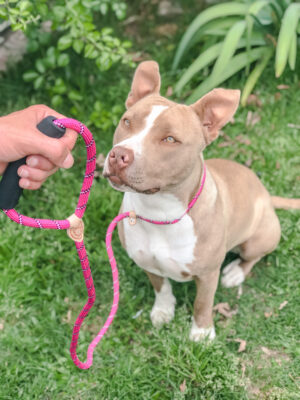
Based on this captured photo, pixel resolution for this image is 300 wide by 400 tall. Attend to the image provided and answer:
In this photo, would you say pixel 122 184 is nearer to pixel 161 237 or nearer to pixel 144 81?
pixel 161 237

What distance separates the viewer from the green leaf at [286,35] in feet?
12.4

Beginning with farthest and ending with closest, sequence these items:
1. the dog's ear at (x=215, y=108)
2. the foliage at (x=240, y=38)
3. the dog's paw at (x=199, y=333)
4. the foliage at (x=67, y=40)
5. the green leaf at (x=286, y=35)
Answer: the foliage at (x=240, y=38)
the green leaf at (x=286, y=35)
the foliage at (x=67, y=40)
the dog's paw at (x=199, y=333)
the dog's ear at (x=215, y=108)

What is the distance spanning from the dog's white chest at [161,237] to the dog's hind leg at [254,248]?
2.40 ft

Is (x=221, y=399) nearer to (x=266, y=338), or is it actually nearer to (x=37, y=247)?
(x=266, y=338)

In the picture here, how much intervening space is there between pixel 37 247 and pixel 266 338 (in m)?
1.87

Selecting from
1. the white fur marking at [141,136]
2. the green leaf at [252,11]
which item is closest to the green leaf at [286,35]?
the green leaf at [252,11]

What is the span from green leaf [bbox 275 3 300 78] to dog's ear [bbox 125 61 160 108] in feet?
5.77

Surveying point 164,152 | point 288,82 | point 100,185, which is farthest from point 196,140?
point 288,82

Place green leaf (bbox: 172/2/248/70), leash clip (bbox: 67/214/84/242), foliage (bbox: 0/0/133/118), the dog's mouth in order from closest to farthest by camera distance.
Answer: leash clip (bbox: 67/214/84/242) → the dog's mouth → foliage (bbox: 0/0/133/118) → green leaf (bbox: 172/2/248/70)

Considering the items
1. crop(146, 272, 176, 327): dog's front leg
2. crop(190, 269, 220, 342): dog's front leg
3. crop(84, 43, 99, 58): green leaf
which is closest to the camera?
crop(190, 269, 220, 342): dog's front leg

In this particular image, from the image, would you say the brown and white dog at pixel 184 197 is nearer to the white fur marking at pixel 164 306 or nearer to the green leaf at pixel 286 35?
the white fur marking at pixel 164 306

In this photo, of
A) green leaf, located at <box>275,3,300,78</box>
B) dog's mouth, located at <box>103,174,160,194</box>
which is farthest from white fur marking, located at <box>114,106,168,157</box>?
green leaf, located at <box>275,3,300,78</box>

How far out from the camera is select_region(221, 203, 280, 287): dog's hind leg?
10.5ft

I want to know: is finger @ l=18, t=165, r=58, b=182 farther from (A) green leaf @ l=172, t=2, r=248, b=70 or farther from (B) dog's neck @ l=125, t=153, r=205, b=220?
(A) green leaf @ l=172, t=2, r=248, b=70
